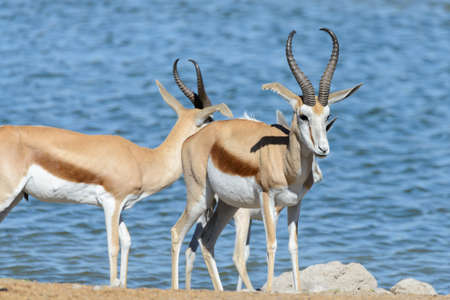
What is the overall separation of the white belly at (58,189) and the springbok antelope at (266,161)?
1124 mm

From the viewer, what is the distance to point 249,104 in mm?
22750

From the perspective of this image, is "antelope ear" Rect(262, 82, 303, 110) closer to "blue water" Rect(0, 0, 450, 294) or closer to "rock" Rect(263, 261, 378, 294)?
"rock" Rect(263, 261, 378, 294)

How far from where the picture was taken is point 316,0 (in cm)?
3550

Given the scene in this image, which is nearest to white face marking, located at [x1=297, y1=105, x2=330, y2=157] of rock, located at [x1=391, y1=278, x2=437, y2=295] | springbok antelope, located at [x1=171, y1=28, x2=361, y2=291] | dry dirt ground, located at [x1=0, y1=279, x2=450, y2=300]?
springbok antelope, located at [x1=171, y1=28, x2=361, y2=291]

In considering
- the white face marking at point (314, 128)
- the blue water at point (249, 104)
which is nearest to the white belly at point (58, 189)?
the white face marking at point (314, 128)

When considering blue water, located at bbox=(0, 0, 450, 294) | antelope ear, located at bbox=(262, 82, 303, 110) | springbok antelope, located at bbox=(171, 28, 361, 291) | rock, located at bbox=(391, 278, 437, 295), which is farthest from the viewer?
blue water, located at bbox=(0, 0, 450, 294)

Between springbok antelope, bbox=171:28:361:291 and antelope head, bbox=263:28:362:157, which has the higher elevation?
antelope head, bbox=263:28:362:157

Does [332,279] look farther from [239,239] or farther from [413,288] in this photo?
[239,239]

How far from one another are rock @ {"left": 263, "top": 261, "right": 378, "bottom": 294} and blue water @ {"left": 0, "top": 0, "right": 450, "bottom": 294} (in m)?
1.19

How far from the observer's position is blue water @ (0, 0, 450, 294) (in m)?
13.6

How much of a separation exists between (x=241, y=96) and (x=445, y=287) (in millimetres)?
12142

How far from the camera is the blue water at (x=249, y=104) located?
13.6 meters

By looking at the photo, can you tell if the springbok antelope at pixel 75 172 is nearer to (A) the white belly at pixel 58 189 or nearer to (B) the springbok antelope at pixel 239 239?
(A) the white belly at pixel 58 189

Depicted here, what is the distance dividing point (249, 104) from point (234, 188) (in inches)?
521
